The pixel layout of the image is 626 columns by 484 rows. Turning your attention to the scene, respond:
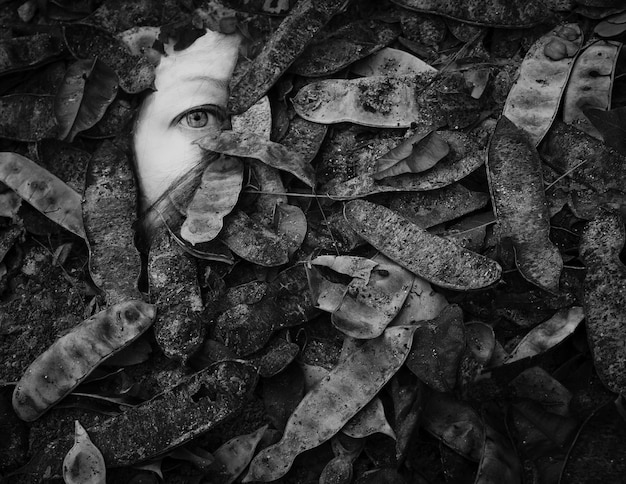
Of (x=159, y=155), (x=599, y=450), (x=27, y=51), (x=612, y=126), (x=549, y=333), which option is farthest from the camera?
(x=27, y=51)

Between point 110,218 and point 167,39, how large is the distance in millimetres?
532

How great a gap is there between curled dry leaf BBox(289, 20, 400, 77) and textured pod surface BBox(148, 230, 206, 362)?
1.85ft

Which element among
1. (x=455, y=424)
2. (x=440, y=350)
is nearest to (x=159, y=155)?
(x=440, y=350)

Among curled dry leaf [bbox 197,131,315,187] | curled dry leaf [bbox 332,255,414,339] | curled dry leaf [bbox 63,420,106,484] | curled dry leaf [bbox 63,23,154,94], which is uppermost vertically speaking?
curled dry leaf [bbox 63,23,154,94]

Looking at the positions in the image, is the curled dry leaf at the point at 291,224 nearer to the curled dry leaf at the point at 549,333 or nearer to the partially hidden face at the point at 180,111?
the partially hidden face at the point at 180,111

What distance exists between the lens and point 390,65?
198 cm

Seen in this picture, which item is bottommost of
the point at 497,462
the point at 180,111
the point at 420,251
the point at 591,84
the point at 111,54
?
the point at 497,462

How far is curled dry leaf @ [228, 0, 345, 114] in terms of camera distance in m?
1.94

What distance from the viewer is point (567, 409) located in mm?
Result: 1600

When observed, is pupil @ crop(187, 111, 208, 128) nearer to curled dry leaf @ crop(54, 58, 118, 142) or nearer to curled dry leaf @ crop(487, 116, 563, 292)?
curled dry leaf @ crop(54, 58, 118, 142)

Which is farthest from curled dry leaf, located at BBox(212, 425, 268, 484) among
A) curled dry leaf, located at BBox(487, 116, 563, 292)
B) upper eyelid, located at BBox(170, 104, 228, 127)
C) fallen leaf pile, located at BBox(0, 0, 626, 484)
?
upper eyelid, located at BBox(170, 104, 228, 127)

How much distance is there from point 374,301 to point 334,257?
0.14m

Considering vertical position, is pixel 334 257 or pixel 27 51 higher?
pixel 27 51

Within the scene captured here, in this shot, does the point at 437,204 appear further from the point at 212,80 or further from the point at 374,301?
the point at 212,80
